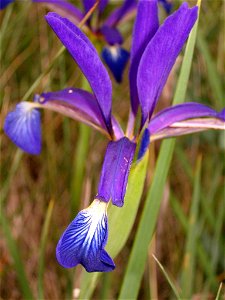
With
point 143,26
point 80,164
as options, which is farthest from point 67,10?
point 143,26

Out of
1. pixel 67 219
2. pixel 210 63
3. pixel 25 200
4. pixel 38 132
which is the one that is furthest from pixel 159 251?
pixel 38 132

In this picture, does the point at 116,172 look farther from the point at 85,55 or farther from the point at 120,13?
the point at 120,13

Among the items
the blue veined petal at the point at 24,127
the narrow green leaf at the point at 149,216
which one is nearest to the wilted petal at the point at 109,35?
the blue veined petal at the point at 24,127

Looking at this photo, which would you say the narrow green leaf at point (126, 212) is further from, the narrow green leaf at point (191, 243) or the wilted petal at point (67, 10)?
the wilted petal at point (67, 10)

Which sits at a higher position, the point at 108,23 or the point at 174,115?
the point at 108,23

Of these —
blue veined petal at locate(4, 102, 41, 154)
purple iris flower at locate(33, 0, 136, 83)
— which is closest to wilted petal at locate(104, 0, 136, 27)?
purple iris flower at locate(33, 0, 136, 83)

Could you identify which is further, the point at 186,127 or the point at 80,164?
the point at 80,164

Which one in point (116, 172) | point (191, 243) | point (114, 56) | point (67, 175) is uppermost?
point (114, 56)
